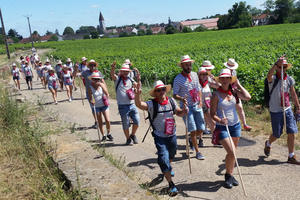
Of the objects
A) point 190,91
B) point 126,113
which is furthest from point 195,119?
point 126,113

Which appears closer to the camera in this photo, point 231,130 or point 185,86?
point 231,130

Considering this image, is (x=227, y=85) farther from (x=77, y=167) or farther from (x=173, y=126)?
(x=77, y=167)

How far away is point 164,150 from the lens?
16.9 ft

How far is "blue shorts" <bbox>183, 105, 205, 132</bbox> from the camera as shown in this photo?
6.40 m

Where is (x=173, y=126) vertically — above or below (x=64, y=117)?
above

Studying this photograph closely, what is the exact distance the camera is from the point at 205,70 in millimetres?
7180

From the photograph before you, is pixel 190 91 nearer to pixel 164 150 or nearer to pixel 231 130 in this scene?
pixel 231 130

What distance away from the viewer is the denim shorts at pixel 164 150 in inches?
199

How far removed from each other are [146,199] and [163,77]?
41.8ft

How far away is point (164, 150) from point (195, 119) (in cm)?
165

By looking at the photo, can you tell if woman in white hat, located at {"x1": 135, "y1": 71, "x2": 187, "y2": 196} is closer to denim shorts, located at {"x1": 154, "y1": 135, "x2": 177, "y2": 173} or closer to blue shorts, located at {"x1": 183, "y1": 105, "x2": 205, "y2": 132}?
denim shorts, located at {"x1": 154, "y1": 135, "x2": 177, "y2": 173}

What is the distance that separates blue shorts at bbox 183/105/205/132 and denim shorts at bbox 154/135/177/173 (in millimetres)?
1140

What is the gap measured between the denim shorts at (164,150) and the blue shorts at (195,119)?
3.74 ft

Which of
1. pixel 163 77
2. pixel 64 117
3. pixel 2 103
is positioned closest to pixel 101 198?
pixel 2 103
